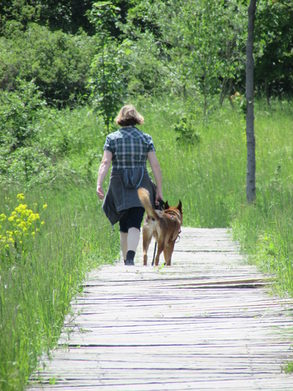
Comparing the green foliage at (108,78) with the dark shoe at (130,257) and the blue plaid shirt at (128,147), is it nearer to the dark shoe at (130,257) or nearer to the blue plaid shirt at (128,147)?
the blue plaid shirt at (128,147)

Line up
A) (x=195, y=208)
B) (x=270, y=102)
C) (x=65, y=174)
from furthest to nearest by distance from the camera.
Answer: (x=270, y=102), (x=65, y=174), (x=195, y=208)

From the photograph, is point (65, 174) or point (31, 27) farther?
point (31, 27)

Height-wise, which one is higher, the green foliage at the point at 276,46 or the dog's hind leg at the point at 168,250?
the green foliage at the point at 276,46

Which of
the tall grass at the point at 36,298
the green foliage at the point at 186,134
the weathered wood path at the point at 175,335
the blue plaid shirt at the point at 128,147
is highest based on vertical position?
the green foliage at the point at 186,134

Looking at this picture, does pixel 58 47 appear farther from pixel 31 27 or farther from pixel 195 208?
pixel 195 208

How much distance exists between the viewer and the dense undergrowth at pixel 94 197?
16.3 ft

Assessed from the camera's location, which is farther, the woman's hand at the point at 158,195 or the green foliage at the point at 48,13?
the green foliage at the point at 48,13

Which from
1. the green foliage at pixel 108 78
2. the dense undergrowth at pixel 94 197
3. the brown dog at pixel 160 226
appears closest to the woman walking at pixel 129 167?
the brown dog at pixel 160 226

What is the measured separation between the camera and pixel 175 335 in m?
5.04

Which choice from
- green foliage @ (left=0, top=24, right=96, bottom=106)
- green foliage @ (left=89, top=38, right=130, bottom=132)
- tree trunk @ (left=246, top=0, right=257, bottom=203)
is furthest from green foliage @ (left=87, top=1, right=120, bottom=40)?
green foliage @ (left=0, top=24, right=96, bottom=106)

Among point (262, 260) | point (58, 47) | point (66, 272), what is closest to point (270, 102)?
point (58, 47)

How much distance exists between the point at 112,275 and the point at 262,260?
5.90 feet

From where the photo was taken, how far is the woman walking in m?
8.99

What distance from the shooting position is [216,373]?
14.0 feet
